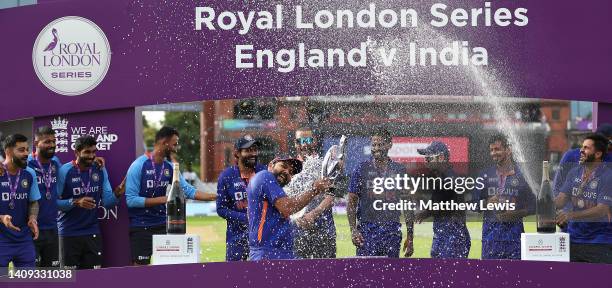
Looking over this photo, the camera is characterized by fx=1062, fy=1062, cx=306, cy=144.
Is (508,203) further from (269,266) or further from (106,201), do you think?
(106,201)

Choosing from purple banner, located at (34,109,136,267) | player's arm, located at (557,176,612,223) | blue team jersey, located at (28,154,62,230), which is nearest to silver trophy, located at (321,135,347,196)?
purple banner, located at (34,109,136,267)

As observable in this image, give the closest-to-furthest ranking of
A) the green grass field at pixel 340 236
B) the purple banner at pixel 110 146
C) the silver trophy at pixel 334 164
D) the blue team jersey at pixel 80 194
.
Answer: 1. the silver trophy at pixel 334 164
2. the blue team jersey at pixel 80 194
3. the purple banner at pixel 110 146
4. the green grass field at pixel 340 236

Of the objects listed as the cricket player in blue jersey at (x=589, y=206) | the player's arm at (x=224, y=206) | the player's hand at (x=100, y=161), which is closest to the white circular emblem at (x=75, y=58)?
the player's hand at (x=100, y=161)

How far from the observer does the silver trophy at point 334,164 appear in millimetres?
8680

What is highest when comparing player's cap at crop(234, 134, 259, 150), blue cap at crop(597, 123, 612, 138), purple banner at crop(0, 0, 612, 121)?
purple banner at crop(0, 0, 612, 121)

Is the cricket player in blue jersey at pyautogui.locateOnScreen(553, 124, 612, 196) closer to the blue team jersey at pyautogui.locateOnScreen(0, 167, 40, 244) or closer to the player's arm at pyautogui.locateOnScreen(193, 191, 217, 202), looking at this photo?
the player's arm at pyautogui.locateOnScreen(193, 191, 217, 202)

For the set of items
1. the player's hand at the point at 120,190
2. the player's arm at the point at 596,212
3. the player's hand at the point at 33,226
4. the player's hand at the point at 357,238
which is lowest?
the player's hand at the point at 357,238

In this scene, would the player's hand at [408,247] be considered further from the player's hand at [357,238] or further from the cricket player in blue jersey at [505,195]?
the cricket player in blue jersey at [505,195]

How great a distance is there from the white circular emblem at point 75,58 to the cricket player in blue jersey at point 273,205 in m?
2.10

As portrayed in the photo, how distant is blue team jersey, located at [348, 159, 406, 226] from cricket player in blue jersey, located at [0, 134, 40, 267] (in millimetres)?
2764

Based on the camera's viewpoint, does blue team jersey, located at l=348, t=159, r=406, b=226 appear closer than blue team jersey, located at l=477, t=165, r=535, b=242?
No

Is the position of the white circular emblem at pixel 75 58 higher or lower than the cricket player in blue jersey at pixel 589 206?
higher

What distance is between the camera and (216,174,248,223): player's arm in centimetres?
908

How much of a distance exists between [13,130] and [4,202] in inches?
37.9
